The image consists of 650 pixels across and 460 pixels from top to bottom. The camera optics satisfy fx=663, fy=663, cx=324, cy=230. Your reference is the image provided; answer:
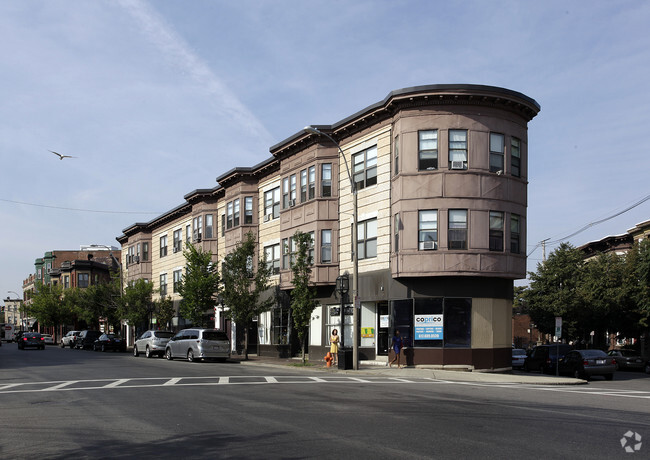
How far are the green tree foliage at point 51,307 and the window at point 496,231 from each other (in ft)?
237

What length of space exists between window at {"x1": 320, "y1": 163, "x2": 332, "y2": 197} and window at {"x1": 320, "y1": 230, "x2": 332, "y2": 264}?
203 cm

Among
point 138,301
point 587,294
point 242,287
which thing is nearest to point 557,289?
point 587,294

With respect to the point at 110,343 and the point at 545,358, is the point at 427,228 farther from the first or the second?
the point at 110,343

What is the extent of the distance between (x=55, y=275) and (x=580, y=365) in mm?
95801

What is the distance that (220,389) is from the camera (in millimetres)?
17953

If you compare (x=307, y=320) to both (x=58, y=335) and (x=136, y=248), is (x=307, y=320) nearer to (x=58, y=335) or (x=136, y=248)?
(x=136, y=248)

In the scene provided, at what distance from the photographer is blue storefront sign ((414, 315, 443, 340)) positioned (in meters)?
28.0

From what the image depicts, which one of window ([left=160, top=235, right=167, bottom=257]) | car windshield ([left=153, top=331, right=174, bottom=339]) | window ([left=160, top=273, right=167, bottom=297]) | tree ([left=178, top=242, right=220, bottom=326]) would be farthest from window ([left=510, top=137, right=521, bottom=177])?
window ([left=160, top=235, right=167, bottom=257])

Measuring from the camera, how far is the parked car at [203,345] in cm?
3388

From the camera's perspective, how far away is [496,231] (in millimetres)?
28625

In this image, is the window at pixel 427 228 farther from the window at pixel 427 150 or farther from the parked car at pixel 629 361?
the parked car at pixel 629 361

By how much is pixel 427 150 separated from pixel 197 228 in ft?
86.3

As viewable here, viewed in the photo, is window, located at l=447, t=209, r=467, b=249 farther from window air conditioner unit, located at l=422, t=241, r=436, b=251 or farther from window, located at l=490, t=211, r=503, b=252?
window, located at l=490, t=211, r=503, b=252

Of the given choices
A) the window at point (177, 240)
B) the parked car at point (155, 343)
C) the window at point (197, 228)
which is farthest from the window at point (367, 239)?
the window at point (177, 240)
